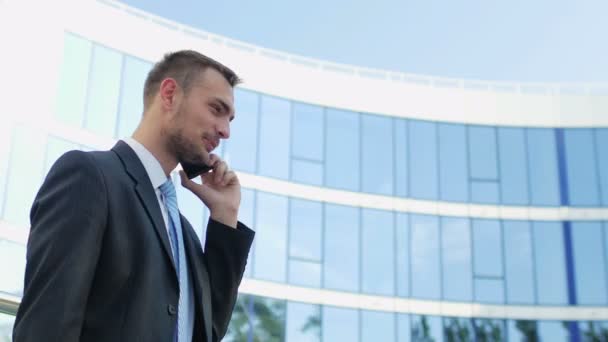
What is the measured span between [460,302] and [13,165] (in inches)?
538

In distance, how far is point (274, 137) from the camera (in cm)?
2728

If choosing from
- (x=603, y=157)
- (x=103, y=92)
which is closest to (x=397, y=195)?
(x=603, y=157)

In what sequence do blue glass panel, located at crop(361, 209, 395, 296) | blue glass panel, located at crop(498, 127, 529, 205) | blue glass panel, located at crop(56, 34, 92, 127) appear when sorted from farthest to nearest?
blue glass panel, located at crop(498, 127, 529, 205), blue glass panel, located at crop(361, 209, 395, 296), blue glass panel, located at crop(56, 34, 92, 127)

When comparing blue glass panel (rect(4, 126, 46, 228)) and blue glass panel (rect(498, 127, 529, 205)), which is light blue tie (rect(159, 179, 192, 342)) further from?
blue glass panel (rect(498, 127, 529, 205))

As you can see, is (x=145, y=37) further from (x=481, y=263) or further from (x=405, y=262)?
(x=481, y=263)

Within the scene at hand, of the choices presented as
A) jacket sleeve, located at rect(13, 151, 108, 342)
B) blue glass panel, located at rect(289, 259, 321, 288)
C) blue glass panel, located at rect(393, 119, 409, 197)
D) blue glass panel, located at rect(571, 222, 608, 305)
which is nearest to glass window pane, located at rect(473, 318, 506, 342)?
blue glass panel, located at rect(571, 222, 608, 305)

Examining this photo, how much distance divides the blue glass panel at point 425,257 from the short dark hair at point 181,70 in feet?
81.5

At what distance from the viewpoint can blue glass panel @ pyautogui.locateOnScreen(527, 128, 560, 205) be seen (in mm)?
28719

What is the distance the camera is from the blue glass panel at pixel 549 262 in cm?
2766

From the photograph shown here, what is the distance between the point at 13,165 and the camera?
21.1 m

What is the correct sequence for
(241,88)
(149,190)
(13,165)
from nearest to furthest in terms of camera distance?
(149,190)
(13,165)
(241,88)

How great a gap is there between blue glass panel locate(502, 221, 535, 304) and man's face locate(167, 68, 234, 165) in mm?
25717

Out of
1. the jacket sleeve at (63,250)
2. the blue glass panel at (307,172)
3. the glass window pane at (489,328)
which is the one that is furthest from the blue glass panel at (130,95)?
the jacket sleeve at (63,250)

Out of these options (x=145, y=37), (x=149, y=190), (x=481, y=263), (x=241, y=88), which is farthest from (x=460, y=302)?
(x=149, y=190)
